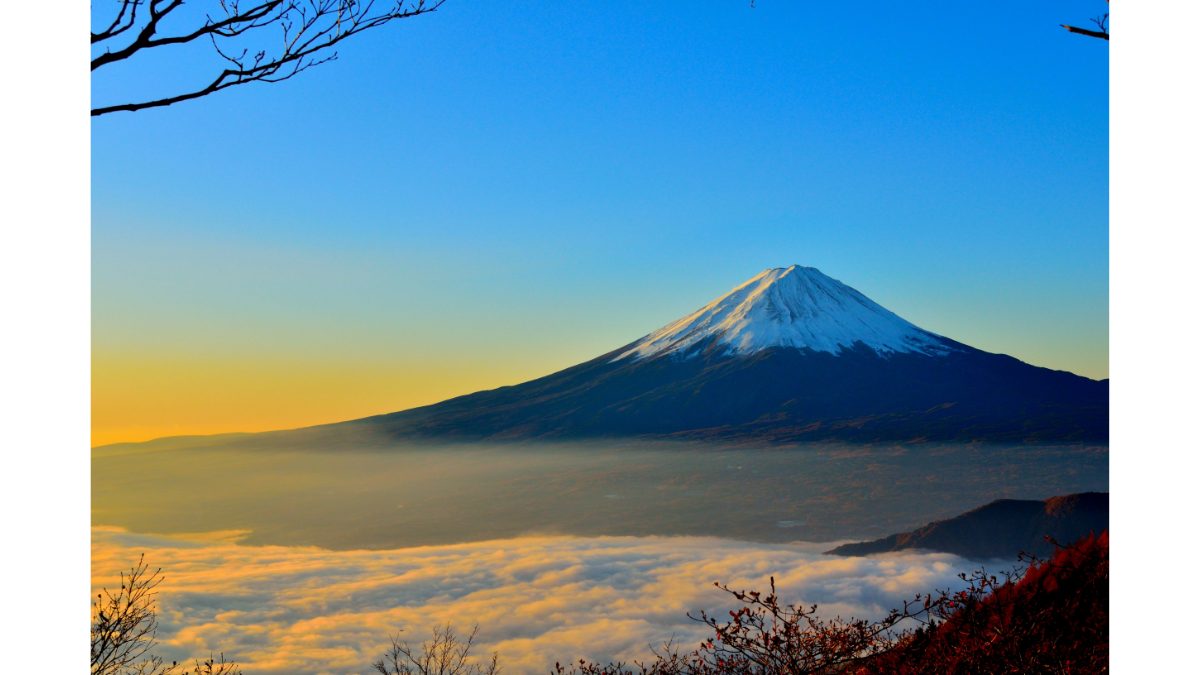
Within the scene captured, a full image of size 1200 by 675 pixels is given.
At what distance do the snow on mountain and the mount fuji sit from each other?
13.2 inches

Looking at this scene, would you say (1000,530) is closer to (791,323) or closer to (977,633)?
(791,323)

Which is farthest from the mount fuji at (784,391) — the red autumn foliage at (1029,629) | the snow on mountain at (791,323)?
the red autumn foliage at (1029,629)

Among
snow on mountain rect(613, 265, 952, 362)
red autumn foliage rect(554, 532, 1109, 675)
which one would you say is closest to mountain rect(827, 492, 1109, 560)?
snow on mountain rect(613, 265, 952, 362)

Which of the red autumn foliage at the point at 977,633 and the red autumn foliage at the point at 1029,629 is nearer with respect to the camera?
the red autumn foliage at the point at 977,633

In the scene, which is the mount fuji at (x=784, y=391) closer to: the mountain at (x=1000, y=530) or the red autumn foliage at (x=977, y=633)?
the mountain at (x=1000, y=530)

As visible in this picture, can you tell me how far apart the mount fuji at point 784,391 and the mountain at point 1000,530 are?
36.0 m

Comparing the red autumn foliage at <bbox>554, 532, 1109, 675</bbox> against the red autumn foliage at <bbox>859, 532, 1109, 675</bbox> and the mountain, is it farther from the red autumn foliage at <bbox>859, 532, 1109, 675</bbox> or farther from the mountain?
the mountain

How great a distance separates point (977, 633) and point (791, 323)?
16125 cm

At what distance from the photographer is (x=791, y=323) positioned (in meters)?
161

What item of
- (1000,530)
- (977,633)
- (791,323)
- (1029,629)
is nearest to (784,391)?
(791,323)

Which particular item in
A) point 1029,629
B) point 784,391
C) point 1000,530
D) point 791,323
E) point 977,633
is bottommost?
point 1000,530

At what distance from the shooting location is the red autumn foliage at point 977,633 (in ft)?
15.4
